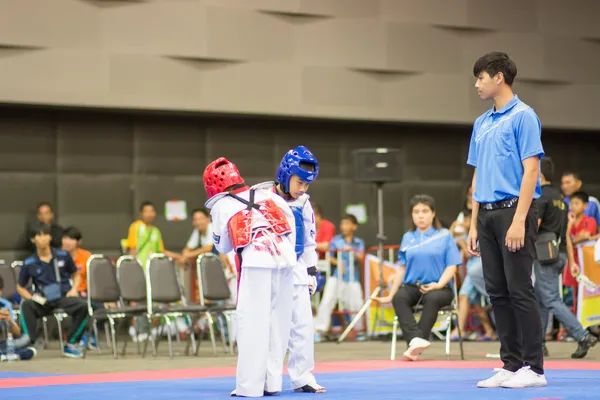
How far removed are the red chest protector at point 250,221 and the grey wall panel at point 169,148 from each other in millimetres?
7885

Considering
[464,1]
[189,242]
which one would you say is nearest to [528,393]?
[189,242]

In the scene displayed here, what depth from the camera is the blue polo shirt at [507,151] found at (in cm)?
520

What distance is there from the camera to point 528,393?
4.93 meters

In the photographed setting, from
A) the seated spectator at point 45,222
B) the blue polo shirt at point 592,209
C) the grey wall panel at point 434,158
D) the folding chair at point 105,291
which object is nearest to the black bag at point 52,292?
the folding chair at point 105,291

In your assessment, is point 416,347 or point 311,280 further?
point 416,347

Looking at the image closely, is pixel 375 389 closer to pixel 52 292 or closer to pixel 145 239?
pixel 52 292

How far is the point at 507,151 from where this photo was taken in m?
5.26

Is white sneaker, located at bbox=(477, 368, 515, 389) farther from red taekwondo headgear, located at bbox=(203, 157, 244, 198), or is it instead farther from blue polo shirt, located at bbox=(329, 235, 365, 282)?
blue polo shirt, located at bbox=(329, 235, 365, 282)

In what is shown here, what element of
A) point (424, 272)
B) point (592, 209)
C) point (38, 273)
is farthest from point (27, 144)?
point (592, 209)

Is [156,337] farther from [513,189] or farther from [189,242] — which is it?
[513,189]

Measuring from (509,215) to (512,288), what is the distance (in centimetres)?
38

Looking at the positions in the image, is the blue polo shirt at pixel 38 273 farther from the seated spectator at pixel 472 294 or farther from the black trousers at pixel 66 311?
the seated spectator at pixel 472 294

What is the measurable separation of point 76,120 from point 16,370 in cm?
531

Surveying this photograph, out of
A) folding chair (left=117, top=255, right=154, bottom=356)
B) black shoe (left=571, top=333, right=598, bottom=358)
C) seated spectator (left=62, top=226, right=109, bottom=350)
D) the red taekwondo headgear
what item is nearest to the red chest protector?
the red taekwondo headgear
